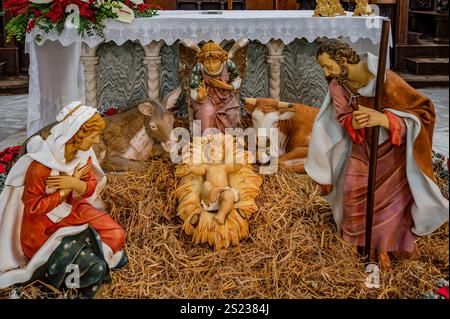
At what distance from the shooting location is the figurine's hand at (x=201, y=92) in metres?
4.12

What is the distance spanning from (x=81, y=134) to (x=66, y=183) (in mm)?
234

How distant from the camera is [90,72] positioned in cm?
488

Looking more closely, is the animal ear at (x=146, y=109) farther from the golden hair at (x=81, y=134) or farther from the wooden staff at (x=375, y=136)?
the wooden staff at (x=375, y=136)

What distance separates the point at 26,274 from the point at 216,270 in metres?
0.92

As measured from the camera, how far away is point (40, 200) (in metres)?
2.74

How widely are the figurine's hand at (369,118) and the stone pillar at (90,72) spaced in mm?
2719

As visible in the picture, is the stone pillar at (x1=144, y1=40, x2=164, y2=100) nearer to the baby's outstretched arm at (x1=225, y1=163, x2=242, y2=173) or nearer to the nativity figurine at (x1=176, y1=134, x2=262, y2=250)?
the nativity figurine at (x1=176, y1=134, x2=262, y2=250)

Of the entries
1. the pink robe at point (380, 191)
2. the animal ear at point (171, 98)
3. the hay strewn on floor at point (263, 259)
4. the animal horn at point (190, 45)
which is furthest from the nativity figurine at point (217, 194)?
the animal ear at point (171, 98)

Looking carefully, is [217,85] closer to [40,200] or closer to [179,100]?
[179,100]

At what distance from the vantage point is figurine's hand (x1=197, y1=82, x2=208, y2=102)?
412 centimetres

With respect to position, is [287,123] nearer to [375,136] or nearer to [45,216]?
[375,136]

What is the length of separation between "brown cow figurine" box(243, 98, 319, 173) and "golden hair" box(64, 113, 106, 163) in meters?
1.70

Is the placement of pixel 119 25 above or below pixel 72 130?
above
